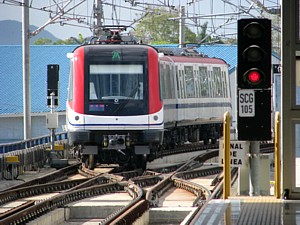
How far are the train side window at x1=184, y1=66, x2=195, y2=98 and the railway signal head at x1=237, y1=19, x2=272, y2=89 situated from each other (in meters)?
19.0

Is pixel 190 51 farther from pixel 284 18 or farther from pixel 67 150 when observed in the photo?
pixel 284 18

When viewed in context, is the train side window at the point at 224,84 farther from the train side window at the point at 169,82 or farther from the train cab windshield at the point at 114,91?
the train cab windshield at the point at 114,91

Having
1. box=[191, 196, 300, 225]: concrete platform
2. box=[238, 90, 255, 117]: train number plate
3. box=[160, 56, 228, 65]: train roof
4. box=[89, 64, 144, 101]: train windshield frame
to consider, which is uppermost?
box=[160, 56, 228, 65]: train roof

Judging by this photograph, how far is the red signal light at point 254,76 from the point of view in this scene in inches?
537

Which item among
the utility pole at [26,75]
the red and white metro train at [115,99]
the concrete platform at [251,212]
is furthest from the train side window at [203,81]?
the concrete platform at [251,212]

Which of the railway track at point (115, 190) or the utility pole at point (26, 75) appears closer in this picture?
the railway track at point (115, 190)

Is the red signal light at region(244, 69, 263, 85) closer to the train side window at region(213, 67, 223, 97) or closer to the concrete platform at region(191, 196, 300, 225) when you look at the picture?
the concrete platform at region(191, 196, 300, 225)

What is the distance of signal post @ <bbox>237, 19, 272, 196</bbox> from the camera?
13656mm

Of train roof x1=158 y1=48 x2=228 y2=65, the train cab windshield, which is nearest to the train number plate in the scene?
the train cab windshield

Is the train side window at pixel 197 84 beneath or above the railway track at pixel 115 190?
above

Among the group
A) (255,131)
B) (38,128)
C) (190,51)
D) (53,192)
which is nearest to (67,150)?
(190,51)

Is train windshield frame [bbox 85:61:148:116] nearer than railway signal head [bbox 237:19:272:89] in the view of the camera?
No

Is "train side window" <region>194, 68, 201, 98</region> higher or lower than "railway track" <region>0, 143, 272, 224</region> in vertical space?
higher

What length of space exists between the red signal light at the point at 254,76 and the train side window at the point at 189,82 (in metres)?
19.1
